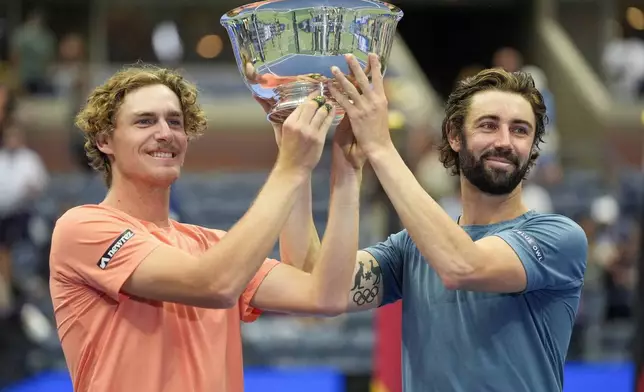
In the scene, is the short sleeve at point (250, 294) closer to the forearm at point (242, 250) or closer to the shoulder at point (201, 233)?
the shoulder at point (201, 233)

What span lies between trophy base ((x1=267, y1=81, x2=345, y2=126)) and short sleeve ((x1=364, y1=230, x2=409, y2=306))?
20.0 inches

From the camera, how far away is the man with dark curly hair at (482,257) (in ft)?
9.33

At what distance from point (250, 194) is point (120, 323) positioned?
26.4ft

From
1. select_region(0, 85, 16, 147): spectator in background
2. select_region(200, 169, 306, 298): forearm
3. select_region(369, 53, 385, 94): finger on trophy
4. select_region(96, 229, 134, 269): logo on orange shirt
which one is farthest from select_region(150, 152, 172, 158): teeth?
select_region(0, 85, 16, 147): spectator in background

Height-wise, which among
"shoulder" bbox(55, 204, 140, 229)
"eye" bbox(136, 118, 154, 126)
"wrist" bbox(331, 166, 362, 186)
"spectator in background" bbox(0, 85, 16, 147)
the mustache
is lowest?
"shoulder" bbox(55, 204, 140, 229)

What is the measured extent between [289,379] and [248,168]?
25.9 ft

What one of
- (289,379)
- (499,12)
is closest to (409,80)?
→ (499,12)

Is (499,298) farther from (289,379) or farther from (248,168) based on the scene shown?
(248,168)

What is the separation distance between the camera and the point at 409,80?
13219 mm

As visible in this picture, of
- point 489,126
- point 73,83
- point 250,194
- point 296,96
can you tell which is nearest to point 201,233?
point 296,96

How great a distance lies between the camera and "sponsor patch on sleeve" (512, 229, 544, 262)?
295 centimetres

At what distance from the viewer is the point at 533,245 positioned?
296 cm

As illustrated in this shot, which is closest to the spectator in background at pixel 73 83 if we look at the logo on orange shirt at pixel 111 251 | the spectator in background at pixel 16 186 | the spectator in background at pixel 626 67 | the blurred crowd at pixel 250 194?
the blurred crowd at pixel 250 194

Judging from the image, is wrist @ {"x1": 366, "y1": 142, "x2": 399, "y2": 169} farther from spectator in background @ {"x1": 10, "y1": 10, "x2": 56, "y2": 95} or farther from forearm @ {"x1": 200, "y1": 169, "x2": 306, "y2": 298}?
spectator in background @ {"x1": 10, "y1": 10, "x2": 56, "y2": 95}
